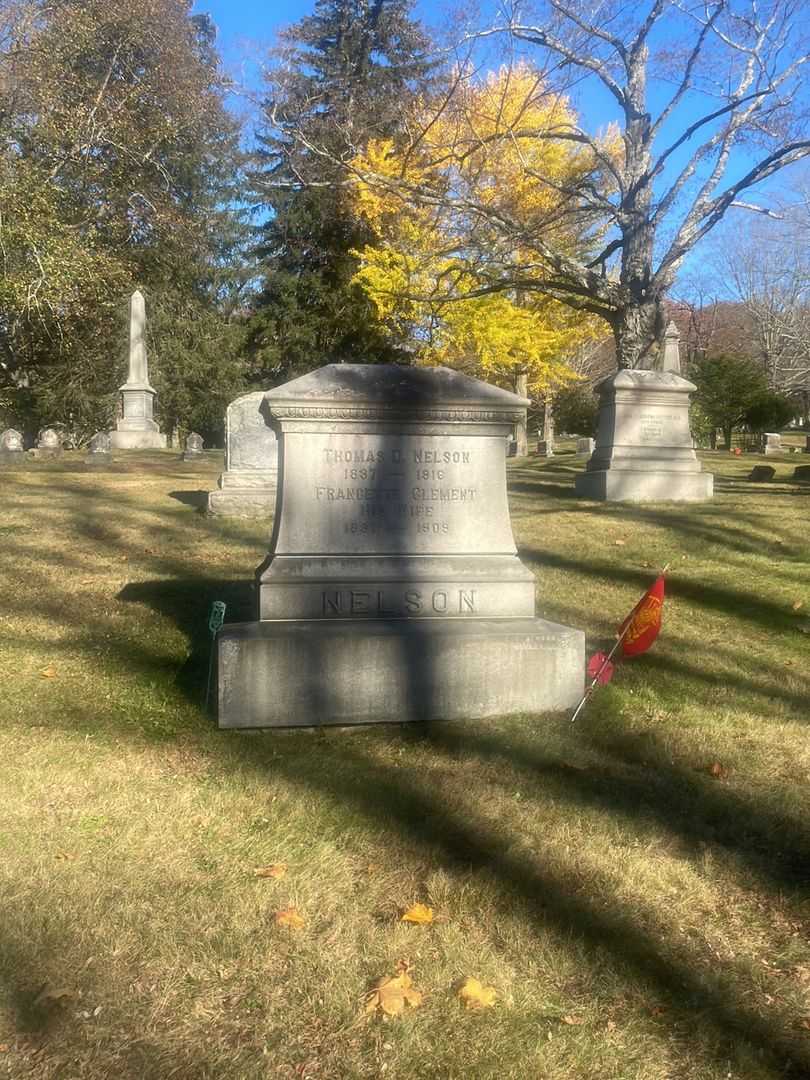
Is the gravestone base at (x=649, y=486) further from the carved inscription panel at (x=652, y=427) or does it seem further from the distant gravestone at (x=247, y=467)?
the distant gravestone at (x=247, y=467)

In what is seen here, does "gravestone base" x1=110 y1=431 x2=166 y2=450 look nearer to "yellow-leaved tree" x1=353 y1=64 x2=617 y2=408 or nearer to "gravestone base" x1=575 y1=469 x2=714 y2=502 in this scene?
"yellow-leaved tree" x1=353 y1=64 x2=617 y2=408

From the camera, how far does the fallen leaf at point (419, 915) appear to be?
106 inches

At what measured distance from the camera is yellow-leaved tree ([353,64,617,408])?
19.2 m

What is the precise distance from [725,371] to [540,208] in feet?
41.9

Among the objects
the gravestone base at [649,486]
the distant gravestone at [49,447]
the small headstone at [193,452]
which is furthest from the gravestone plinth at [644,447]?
the distant gravestone at [49,447]

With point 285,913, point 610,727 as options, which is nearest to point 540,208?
point 610,727

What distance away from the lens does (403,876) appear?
2990 millimetres

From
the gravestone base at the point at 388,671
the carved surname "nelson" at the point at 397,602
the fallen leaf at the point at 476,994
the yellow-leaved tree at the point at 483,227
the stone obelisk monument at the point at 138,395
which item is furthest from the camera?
the stone obelisk monument at the point at 138,395

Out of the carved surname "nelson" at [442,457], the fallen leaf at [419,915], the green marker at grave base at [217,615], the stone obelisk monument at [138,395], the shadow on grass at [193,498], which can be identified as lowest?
the fallen leaf at [419,915]

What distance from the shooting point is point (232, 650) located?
425 cm

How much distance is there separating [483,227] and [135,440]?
13097mm

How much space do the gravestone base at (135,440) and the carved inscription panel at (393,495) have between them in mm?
23023

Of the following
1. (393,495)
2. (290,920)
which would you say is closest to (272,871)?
(290,920)

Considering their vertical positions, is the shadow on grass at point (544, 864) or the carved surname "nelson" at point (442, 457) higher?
the carved surname "nelson" at point (442, 457)
